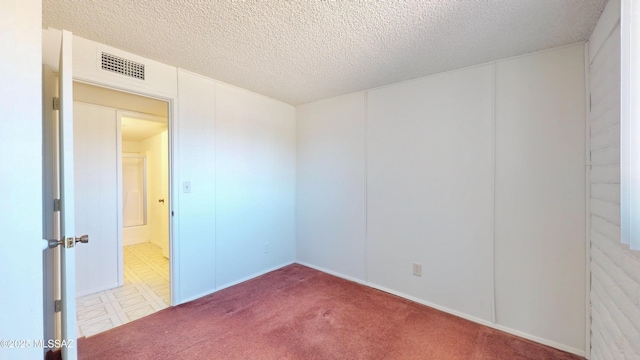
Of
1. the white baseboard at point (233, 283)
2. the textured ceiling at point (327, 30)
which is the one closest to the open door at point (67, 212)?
the textured ceiling at point (327, 30)

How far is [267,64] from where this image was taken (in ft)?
7.51

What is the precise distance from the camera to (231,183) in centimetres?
291

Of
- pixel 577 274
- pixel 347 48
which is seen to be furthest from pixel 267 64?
pixel 577 274

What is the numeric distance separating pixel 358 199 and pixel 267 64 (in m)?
1.80

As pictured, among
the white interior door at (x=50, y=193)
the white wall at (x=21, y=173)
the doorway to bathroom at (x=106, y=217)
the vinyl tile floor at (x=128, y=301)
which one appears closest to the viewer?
the white wall at (x=21, y=173)

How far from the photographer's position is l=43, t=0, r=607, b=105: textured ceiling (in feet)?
4.93

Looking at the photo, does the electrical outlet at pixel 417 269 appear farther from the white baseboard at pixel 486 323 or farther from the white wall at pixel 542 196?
the white wall at pixel 542 196

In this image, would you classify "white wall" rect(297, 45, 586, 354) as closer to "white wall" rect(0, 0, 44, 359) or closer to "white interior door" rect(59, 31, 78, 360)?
"white interior door" rect(59, 31, 78, 360)

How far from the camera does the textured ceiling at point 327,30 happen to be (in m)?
1.50

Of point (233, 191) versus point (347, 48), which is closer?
point (347, 48)

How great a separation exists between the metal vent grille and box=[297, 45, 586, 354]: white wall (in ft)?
6.82

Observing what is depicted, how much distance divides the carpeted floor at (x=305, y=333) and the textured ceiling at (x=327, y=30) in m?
2.34

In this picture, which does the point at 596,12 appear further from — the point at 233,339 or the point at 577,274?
the point at 233,339

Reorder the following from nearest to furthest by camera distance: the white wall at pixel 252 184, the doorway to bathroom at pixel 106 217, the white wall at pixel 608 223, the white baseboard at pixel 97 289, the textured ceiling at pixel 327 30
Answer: the white wall at pixel 608 223 < the textured ceiling at pixel 327 30 < the doorway to bathroom at pixel 106 217 < the white baseboard at pixel 97 289 < the white wall at pixel 252 184
